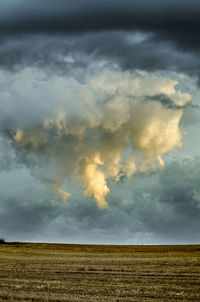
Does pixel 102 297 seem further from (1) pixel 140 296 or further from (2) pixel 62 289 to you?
(2) pixel 62 289

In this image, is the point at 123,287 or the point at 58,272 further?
the point at 58,272

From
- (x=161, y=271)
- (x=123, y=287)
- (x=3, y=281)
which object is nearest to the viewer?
(x=123, y=287)

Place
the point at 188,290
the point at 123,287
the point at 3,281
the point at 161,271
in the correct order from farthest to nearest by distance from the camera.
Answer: the point at 161,271
the point at 3,281
the point at 123,287
the point at 188,290

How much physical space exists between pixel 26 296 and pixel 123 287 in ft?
18.0

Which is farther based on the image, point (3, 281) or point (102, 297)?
point (3, 281)

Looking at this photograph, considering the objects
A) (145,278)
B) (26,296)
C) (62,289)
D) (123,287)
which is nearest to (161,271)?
(145,278)

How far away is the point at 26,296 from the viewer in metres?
20.5

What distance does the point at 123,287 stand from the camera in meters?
23.4

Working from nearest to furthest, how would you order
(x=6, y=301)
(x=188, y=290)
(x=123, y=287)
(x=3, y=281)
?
1. (x=6, y=301)
2. (x=188, y=290)
3. (x=123, y=287)
4. (x=3, y=281)

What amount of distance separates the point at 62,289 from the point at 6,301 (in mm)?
4364

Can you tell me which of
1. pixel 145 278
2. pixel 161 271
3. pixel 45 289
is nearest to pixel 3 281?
pixel 45 289

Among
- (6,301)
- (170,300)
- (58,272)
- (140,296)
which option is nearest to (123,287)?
(140,296)

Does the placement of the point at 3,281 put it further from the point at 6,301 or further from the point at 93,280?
the point at 6,301

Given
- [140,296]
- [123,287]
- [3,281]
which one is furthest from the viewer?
[3,281]
